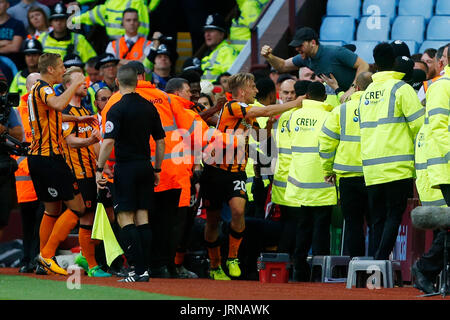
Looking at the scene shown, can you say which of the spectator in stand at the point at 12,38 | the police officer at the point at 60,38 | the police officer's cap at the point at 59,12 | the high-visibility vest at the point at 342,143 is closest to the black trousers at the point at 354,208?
the high-visibility vest at the point at 342,143

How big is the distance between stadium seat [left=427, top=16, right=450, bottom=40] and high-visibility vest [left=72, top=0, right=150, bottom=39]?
4.86m

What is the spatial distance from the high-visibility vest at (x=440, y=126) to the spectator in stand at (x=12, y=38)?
11302mm

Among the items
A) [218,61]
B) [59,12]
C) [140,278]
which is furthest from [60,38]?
[140,278]

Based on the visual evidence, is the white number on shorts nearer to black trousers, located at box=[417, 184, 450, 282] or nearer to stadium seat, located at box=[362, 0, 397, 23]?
black trousers, located at box=[417, 184, 450, 282]

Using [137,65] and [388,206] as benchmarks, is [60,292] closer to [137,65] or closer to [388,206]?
[137,65]

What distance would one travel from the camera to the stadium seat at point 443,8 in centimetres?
1681

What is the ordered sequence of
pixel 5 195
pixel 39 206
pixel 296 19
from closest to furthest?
1. pixel 5 195
2. pixel 39 206
3. pixel 296 19

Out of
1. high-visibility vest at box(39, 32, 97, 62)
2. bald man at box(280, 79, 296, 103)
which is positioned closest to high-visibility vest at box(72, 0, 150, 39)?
high-visibility vest at box(39, 32, 97, 62)

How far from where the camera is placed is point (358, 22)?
57.6 ft

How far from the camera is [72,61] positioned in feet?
54.5

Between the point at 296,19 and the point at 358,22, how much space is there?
1.00 metres

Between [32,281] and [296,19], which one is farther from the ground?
[296,19]
